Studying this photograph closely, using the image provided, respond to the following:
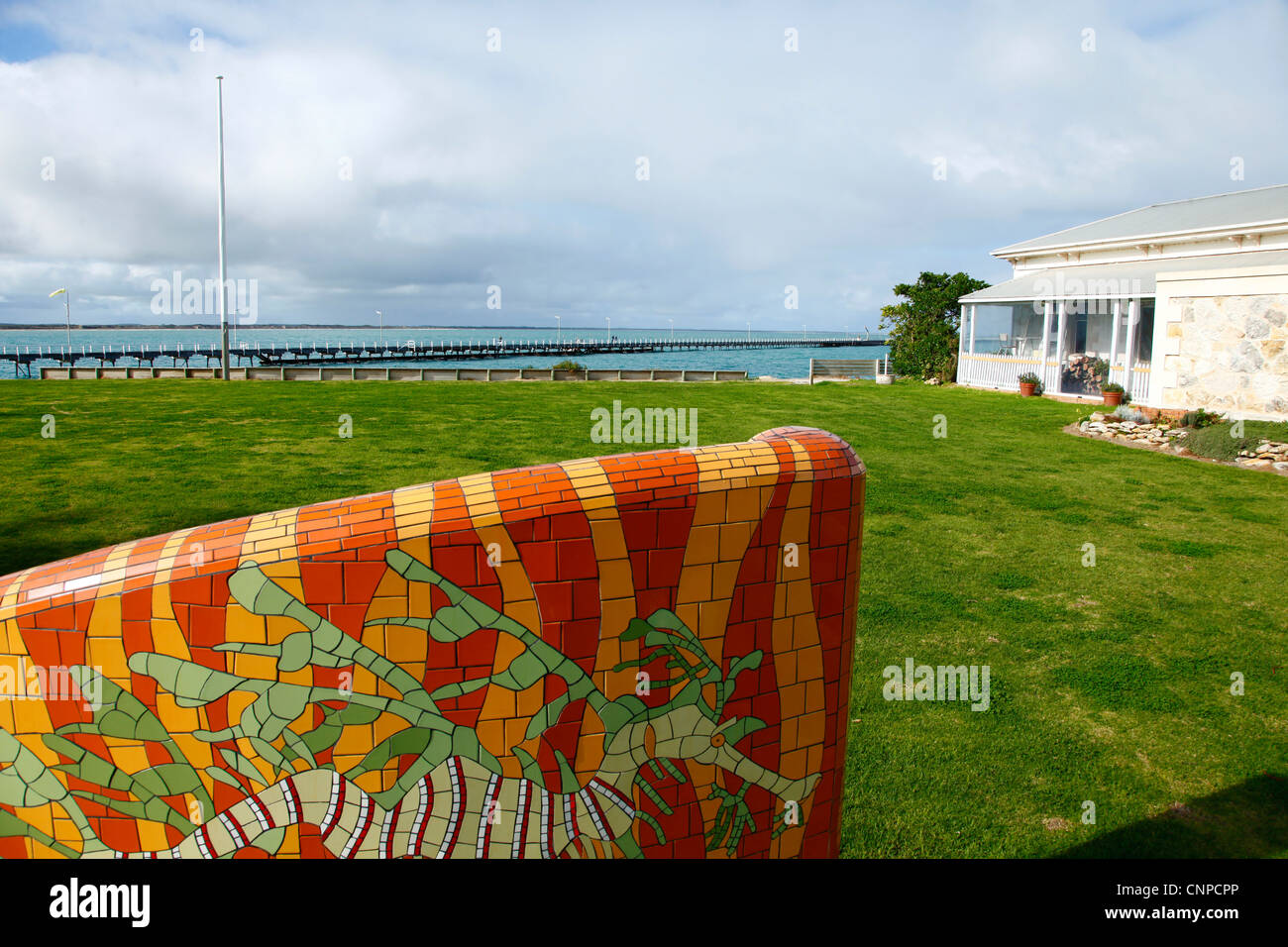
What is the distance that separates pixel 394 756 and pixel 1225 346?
64.5ft

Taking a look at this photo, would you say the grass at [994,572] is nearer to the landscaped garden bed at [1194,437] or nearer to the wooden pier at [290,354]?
the landscaped garden bed at [1194,437]

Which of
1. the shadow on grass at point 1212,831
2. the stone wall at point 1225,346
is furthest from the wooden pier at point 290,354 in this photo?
the shadow on grass at point 1212,831

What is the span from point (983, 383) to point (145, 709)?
92.6 feet

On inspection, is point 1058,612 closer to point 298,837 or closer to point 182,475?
point 298,837

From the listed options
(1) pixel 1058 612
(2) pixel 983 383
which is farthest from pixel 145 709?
(2) pixel 983 383

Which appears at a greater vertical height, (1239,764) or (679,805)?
(679,805)

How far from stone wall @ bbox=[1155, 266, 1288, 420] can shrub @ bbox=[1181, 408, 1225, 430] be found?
1.20 metres

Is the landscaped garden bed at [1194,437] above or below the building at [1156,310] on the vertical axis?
below

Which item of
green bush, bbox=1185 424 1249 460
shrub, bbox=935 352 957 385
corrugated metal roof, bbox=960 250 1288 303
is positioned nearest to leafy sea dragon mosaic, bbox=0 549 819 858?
green bush, bbox=1185 424 1249 460

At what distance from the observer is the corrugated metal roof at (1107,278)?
20.3m

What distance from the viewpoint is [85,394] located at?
1816cm

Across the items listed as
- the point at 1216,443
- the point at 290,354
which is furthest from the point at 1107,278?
the point at 290,354

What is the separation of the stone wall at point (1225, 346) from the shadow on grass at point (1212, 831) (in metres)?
15.2

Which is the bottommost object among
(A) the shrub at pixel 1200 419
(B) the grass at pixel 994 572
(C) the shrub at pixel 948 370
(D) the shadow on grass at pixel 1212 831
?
(D) the shadow on grass at pixel 1212 831
